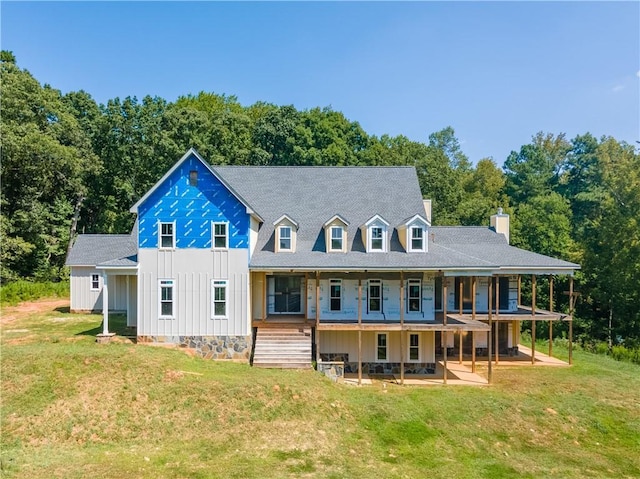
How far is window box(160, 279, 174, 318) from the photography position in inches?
711

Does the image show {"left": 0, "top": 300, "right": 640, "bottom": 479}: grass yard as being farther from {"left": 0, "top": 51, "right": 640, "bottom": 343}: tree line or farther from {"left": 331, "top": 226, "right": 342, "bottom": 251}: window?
{"left": 0, "top": 51, "right": 640, "bottom": 343}: tree line

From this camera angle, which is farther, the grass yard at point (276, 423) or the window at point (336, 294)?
the window at point (336, 294)

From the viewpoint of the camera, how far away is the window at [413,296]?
19422 mm

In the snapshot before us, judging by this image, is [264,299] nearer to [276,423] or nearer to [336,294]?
[336,294]

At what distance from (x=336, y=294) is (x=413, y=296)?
375 cm

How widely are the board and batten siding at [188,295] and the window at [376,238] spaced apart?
20.3ft

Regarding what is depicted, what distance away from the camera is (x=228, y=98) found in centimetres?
5650

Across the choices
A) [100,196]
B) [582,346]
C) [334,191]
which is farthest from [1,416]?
[100,196]

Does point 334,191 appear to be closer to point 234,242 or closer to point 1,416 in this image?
point 234,242

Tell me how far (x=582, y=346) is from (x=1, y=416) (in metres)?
32.5

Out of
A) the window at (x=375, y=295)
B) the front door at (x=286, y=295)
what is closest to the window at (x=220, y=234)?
the front door at (x=286, y=295)

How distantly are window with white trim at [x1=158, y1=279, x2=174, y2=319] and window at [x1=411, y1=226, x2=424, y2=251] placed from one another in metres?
11.3

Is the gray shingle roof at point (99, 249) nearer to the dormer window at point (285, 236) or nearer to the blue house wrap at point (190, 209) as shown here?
the blue house wrap at point (190, 209)

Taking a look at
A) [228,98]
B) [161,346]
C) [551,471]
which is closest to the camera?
[551,471]
